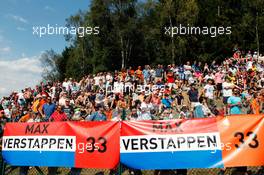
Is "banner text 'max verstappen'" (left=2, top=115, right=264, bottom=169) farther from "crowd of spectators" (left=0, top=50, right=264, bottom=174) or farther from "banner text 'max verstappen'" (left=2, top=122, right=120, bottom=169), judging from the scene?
"crowd of spectators" (left=0, top=50, right=264, bottom=174)

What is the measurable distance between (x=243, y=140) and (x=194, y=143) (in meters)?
1.03

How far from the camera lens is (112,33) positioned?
157 ft

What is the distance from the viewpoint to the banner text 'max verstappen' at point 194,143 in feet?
23.0

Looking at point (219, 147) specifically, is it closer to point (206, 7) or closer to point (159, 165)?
point (159, 165)

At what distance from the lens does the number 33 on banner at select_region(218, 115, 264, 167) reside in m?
6.95

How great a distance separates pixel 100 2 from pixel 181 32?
12.4 metres

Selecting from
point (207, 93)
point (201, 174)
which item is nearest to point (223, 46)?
point (207, 93)

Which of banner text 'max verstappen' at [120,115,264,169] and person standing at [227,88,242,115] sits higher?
person standing at [227,88,242,115]

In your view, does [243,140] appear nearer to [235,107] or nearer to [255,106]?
[235,107]

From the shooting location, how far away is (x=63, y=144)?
8195 mm
